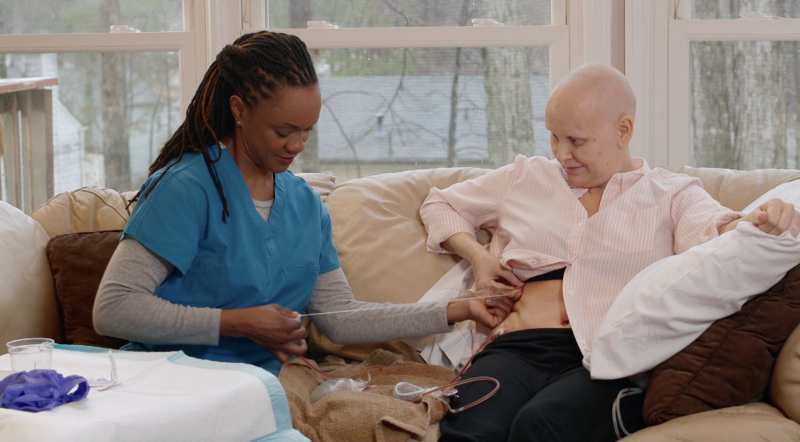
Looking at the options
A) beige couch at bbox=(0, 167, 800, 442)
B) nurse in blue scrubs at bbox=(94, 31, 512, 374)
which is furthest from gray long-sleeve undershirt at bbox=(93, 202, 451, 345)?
beige couch at bbox=(0, 167, 800, 442)

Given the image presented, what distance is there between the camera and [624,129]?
5.98 feet

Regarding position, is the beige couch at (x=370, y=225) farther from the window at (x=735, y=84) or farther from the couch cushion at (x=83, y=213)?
the window at (x=735, y=84)

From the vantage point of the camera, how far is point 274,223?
167 cm

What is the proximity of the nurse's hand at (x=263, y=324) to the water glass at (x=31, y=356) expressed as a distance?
0.33 metres

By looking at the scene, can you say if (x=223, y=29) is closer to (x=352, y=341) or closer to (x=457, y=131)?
(x=457, y=131)

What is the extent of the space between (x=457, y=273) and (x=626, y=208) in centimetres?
46

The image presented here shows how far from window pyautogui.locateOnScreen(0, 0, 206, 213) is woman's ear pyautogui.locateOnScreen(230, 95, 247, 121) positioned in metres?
1.13

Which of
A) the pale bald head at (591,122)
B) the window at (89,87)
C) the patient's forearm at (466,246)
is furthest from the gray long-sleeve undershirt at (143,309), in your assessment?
the window at (89,87)

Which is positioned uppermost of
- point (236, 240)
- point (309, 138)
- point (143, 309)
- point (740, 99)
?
point (740, 99)

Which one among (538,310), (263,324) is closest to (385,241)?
(538,310)

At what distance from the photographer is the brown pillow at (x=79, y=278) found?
6.19 ft

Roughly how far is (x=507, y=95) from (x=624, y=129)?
0.90 meters

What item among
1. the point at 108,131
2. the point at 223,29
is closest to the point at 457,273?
the point at 223,29

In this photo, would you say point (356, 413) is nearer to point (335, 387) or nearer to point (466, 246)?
point (335, 387)
